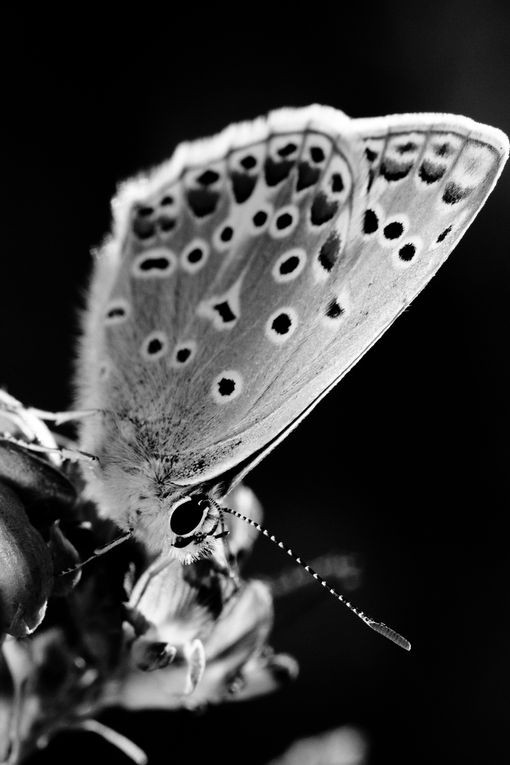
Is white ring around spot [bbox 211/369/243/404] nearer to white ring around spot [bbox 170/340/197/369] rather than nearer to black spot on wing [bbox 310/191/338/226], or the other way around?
white ring around spot [bbox 170/340/197/369]

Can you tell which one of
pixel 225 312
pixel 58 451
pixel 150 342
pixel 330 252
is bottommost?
pixel 58 451

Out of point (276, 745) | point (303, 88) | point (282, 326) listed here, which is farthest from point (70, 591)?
point (303, 88)

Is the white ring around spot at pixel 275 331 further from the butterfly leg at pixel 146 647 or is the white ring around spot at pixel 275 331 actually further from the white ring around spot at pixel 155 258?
the butterfly leg at pixel 146 647

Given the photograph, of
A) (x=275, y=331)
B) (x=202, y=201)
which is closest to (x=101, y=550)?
(x=275, y=331)

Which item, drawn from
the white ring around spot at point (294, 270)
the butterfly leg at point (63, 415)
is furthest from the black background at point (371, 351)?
the white ring around spot at point (294, 270)

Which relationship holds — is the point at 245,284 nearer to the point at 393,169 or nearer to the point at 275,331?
the point at 275,331

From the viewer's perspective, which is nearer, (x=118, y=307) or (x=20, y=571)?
(x=20, y=571)
